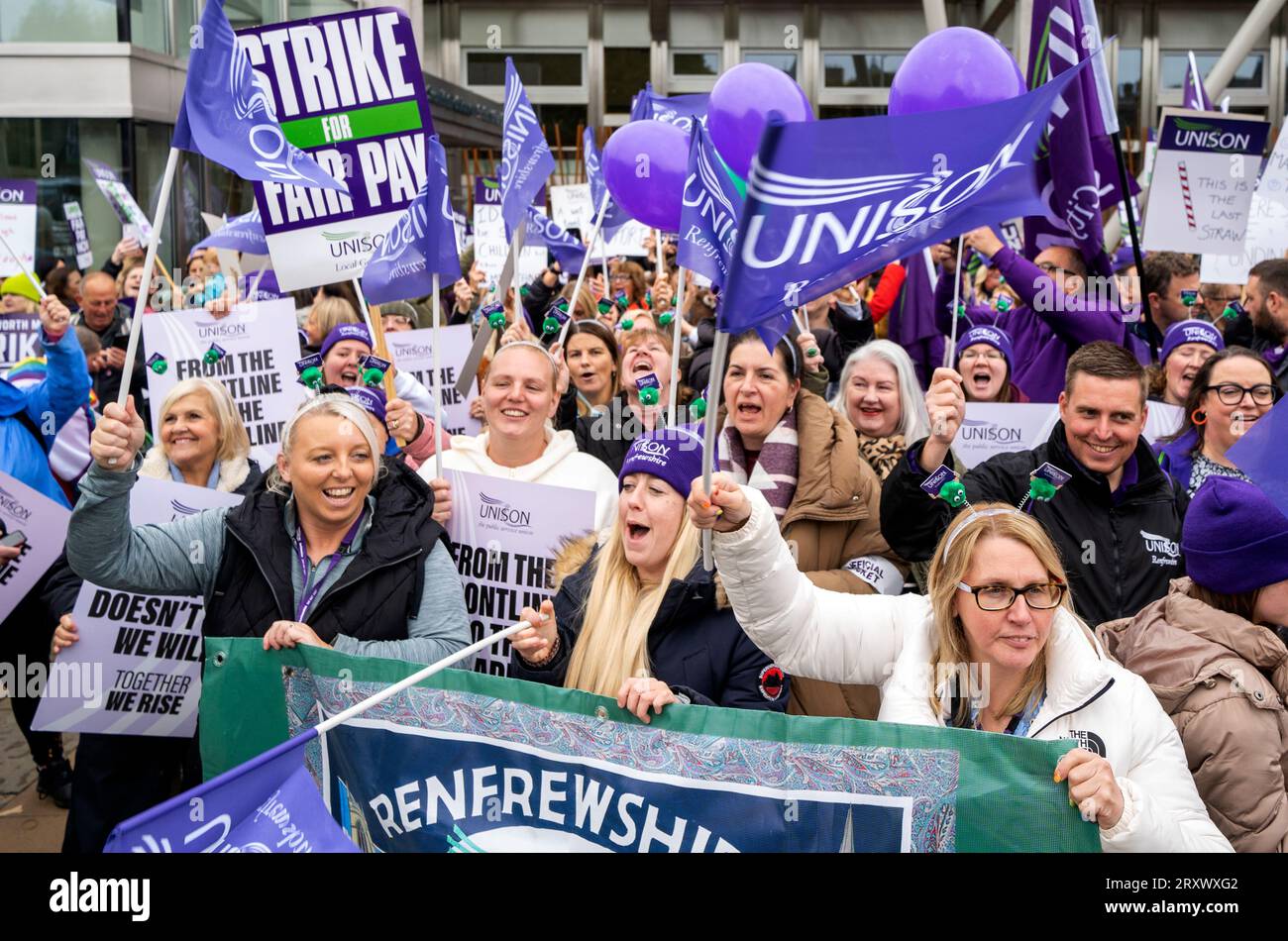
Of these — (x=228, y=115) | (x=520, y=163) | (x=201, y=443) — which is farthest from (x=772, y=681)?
(x=520, y=163)

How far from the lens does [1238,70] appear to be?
2770 cm

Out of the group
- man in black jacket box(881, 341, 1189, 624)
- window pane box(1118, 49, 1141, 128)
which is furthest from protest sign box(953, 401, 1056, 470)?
window pane box(1118, 49, 1141, 128)

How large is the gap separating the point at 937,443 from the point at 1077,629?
887 millimetres

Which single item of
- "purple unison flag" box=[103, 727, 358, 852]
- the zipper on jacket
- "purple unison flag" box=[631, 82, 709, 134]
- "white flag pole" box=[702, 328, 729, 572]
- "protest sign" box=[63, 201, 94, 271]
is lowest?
"purple unison flag" box=[103, 727, 358, 852]

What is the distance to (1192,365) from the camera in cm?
608

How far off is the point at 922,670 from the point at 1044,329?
12.9 feet

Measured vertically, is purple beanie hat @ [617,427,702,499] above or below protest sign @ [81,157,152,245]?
below

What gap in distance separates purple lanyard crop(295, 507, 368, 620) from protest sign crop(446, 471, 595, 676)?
658 mm

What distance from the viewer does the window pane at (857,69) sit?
1104 inches

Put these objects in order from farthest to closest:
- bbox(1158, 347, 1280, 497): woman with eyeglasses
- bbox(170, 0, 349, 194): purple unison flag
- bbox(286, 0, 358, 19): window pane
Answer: bbox(286, 0, 358, 19): window pane → bbox(1158, 347, 1280, 497): woman with eyeglasses → bbox(170, 0, 349, 194): purple unison flag

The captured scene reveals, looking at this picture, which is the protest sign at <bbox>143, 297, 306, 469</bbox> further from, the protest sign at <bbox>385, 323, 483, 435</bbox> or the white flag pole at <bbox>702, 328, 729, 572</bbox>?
the white flag pole at <bbox>702, 328, 729, 572</bbox>

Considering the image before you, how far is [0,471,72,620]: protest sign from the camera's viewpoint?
14.9ft

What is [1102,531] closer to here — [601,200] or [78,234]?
[601,200]
